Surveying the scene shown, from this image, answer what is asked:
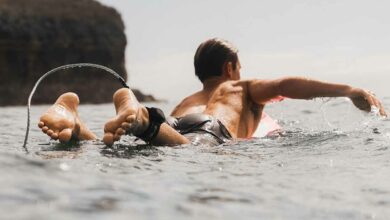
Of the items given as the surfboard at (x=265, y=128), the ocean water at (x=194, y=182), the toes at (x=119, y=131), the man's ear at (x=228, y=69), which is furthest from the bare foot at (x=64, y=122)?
the surfboard at (x=265, y=128)

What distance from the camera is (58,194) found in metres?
A: 2.94

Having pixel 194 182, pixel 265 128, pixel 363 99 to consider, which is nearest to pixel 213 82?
pixel 265 128

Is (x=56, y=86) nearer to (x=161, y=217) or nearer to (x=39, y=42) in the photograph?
(x=39, y=42)

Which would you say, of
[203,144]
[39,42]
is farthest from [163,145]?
[39,42]

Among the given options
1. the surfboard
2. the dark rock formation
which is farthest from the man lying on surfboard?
the dark rock formation

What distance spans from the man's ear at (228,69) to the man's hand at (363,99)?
1.48m

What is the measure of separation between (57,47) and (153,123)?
4921 centimetres

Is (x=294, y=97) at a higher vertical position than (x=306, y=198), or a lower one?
higher

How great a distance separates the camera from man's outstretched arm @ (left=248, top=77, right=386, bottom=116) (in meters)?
5.81

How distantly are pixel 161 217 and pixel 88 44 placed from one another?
53.8 m

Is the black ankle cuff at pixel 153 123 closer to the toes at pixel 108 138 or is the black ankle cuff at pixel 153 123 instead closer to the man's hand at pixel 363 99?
the toes at pixel 108 138

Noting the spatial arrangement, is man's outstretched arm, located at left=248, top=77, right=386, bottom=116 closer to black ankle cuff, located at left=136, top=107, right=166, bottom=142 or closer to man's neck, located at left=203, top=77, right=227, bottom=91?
man's neck, located at left=203, top=77, right=227, bottom=91

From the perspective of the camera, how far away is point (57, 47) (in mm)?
52625

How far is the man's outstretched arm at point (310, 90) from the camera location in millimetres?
5812
